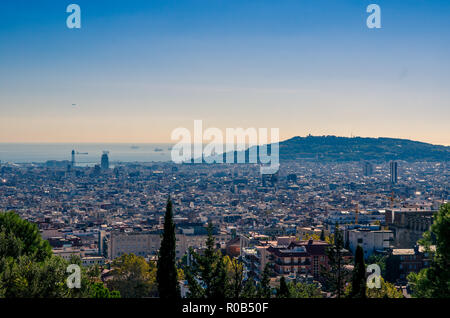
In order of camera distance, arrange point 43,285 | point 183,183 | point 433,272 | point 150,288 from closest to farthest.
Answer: point 43,285 < point 433,272 < point 150,288 < point 183,183

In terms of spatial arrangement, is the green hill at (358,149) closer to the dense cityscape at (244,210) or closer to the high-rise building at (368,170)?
the dense cityscape at (244,210)

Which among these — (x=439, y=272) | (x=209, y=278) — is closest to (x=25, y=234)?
(x=209, y=278)

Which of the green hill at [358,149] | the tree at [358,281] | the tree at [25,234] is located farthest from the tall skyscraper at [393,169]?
the tree at [358,281]

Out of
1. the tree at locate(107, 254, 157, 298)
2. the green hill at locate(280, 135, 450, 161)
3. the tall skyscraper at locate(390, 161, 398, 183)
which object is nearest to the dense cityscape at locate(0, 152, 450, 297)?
the tall skyscraper at locate(390, 161, 398, 183)

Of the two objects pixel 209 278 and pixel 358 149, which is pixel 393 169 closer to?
pixel 358 149

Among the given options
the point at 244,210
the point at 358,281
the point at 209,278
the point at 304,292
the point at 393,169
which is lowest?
the point at 244,210

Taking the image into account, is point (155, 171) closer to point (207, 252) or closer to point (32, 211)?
point (32, 211)

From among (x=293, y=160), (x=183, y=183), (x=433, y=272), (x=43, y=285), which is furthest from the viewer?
(x=293, y=160)

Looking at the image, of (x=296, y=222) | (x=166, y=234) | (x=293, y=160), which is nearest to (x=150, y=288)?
(x=166, y=234)
